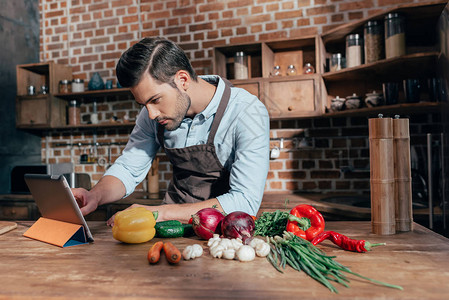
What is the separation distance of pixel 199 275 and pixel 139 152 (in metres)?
1.24

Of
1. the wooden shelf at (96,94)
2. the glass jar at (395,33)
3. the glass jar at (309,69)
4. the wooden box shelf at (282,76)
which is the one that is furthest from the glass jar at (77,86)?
the glass jar at (395,33)

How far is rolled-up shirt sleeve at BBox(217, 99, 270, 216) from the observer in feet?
5.06

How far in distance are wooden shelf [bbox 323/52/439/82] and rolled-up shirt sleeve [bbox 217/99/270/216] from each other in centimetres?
130

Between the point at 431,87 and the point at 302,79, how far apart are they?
91cm

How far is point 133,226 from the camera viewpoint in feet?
3.81

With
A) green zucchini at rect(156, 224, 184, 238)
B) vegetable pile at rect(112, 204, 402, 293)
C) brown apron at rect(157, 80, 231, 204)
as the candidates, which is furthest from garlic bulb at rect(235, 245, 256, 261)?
brown apron at rect(157, 80, 231, 204)

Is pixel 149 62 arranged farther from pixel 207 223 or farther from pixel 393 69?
pixel 393 69

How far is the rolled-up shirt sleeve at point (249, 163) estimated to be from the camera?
5.06ft

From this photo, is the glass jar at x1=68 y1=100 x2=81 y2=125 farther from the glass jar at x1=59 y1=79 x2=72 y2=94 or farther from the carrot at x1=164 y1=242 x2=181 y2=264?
the carrot at x1=164 y1=242 x2=181 y2=264

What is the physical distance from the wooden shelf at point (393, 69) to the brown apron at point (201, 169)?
1.32m

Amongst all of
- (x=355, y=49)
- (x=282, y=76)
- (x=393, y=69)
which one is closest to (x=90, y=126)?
(x=282, y=76)

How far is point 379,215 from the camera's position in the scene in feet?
3.95

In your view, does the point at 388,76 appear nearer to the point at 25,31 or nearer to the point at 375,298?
the point at 375,298

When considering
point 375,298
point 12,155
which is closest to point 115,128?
point 12,155
